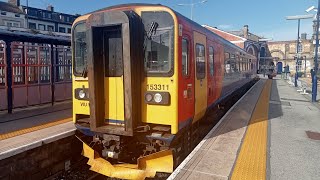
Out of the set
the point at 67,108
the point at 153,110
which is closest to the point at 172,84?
the point at 153,110

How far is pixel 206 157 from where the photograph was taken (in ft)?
15.8

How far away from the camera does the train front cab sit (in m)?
4.46

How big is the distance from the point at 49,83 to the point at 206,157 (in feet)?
24.2

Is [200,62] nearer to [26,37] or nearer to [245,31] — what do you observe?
[26,37]

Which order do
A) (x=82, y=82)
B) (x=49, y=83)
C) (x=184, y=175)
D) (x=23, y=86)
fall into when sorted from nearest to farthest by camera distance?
1. (x=184, y=175)
2. (x=82, y=82)
3. (x=23, y=86)
4. (x=49, y=83)

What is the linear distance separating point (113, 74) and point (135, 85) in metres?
0.57

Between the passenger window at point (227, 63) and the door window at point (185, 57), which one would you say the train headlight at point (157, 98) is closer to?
the door window at point (185, 57)

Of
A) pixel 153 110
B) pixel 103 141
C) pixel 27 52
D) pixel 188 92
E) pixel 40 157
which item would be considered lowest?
pixel 40 157

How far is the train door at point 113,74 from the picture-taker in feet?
15.7

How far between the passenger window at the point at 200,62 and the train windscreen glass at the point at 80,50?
241cm

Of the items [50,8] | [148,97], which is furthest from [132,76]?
[50,8]

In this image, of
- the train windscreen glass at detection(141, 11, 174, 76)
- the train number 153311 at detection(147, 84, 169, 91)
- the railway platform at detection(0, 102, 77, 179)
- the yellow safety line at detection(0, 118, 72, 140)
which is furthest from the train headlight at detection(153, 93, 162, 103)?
the yellow safety line at detection(0, 118, 72, 140)

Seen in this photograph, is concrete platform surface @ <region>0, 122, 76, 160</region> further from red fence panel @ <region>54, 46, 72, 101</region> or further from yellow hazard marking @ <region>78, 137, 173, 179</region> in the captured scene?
red fence panel @ <region>54, 46, 72, 101</region>

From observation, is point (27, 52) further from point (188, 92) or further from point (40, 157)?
point (188, 92)
